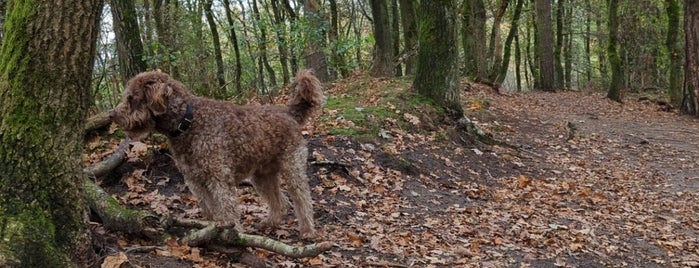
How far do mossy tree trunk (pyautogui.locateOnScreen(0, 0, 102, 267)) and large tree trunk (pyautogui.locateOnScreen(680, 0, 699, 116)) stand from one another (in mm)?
19888

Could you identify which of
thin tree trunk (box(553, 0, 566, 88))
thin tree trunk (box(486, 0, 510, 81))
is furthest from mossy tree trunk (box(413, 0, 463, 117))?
thin tree trunk (box(553, 0, 566, 88))

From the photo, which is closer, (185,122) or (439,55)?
(185,122)

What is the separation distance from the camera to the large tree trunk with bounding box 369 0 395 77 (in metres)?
16.9

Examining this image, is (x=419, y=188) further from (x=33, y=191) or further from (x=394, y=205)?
(x=33, y=191)

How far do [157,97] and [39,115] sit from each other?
1.50m

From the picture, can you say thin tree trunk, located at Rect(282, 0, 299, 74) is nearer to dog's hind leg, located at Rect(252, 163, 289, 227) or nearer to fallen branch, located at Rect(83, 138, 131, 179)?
fallen branch, located at Rect(83, 138, 131, 179)

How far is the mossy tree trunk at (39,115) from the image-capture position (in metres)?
3.50

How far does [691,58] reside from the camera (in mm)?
19141

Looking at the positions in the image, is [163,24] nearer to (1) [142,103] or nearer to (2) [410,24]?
(2) [410,24]

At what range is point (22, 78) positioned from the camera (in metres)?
3.50

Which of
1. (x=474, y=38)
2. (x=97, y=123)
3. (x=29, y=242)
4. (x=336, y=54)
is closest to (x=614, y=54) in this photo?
(x=474, y=38)

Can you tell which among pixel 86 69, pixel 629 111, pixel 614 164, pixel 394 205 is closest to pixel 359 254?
pixel 394 205

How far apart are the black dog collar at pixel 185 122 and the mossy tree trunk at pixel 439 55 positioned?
734 centimetres

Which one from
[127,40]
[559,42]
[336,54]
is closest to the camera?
[127,40]
